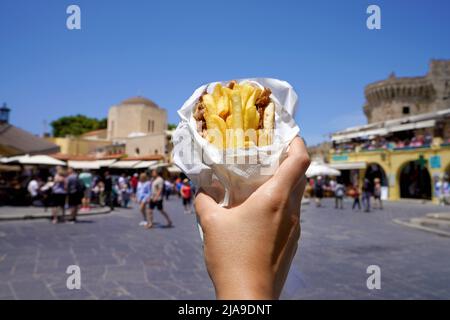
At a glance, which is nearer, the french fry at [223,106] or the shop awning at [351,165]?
the french fry at [223,106]

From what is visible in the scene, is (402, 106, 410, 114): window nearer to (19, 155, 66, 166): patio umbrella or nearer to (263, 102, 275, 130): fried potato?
(19, 155, 66, 166): patio umbrella

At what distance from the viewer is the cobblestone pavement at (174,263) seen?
13.1 ft

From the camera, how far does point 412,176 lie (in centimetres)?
2723

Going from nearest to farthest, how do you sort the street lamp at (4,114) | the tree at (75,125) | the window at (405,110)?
the street lamp at (4,114) < the window at (405,110) < the tree at (75,125)

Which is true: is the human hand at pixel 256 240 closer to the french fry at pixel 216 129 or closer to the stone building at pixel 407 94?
the french fry at pixel 216 129

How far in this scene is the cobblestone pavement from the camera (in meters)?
3.99

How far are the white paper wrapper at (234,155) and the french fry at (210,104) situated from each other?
9cm

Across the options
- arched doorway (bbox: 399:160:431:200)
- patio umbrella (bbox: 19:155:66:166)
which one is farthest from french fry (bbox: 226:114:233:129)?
arched doorway (bbox: 399:160:431:200)

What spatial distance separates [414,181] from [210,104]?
29.7 meters

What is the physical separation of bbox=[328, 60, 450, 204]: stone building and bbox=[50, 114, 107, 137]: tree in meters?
48.6

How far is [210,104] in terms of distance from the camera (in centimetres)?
153

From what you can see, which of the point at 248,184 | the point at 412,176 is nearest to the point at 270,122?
the point at 248,184

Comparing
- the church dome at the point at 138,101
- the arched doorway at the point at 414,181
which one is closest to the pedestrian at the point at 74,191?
the arched doorway at the point at 414,181

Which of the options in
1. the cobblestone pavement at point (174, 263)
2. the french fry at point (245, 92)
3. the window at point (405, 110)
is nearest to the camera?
the french fry at point (245, 92)
